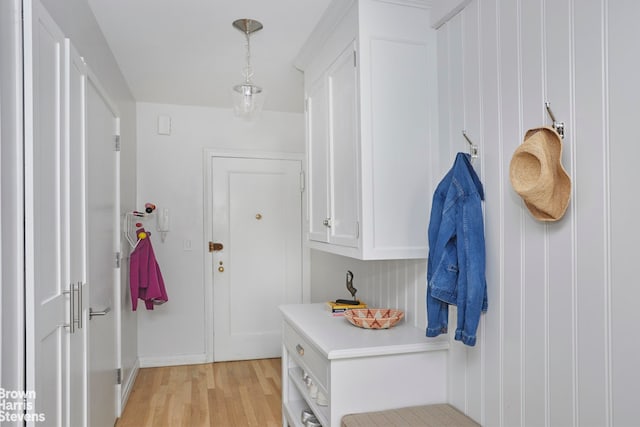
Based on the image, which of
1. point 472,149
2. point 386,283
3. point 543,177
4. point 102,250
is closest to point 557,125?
point 543,177

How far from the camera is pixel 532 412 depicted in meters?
1.53

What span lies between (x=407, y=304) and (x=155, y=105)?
302 centimetres

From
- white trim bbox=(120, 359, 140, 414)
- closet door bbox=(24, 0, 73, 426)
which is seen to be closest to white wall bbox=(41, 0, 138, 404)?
white trim bbox=(120, 359, 140, 414)

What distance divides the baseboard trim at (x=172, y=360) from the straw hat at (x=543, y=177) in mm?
3584

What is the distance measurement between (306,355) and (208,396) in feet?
5.06

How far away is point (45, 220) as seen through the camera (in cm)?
153

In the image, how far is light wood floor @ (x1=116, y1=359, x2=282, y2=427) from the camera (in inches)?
120

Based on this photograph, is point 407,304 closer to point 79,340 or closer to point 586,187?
point 586,187

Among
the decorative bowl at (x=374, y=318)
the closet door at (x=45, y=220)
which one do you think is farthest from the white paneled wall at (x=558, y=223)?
the closet door at (x=45, y=220)

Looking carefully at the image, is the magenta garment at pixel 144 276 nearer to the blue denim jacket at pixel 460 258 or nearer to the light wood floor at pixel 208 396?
the light wood floor at pixel 208 396

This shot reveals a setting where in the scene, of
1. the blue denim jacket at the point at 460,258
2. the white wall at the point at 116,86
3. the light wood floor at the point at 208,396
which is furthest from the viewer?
the light wood floor at the point at 208,396

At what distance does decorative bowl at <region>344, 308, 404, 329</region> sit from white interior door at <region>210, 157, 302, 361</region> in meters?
2.18

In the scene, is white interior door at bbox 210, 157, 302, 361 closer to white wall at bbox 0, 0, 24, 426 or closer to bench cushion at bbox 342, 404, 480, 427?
bench cushion at bbox 342, 404, 480, 427

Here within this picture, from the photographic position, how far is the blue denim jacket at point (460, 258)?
172cm
